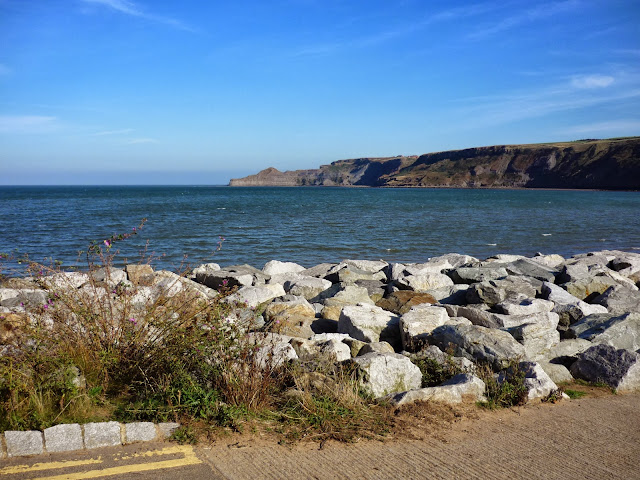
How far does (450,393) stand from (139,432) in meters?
2.81

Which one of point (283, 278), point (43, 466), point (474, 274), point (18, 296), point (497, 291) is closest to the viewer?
point (43, 466)

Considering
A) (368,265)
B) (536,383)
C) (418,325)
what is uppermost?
(418,325)

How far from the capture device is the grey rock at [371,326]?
7141 millimetres

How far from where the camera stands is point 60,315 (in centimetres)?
500

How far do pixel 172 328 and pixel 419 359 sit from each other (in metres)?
2.69

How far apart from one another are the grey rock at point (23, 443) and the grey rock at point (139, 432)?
585 mm

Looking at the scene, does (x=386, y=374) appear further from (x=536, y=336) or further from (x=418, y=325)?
(x=536, y=336)

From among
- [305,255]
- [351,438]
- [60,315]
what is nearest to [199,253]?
[305,255]

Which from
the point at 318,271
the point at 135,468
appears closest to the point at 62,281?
the point at 135,468

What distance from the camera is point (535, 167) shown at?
151875 millimetres

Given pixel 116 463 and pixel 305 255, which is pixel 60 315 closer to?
pixel 116 463

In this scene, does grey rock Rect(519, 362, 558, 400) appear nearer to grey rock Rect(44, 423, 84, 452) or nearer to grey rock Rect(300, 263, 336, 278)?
grey rock Rect(44, 423, 84, 452)

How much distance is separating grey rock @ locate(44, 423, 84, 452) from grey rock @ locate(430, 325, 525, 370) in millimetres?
4026

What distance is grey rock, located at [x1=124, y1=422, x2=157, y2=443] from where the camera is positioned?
4.06 m
